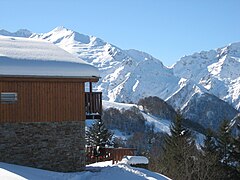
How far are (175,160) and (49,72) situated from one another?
19.0 m

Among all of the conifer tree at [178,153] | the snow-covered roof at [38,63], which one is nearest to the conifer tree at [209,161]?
the conifer tree at [178,153]

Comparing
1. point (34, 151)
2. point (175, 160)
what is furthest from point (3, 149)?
point (175, 160)

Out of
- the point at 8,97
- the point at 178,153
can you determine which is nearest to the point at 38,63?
the point at 8,97

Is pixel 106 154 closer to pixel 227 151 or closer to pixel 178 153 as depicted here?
pixel 178 153

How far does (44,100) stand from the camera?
60.3 ft

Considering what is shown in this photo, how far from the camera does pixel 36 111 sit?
716 inches

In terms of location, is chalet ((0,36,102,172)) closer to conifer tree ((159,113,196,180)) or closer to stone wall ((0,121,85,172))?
stone wall ((0,121,85,172))

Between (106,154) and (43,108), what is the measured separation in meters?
6.41

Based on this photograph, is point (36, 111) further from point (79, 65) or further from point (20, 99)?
point (79, 65)

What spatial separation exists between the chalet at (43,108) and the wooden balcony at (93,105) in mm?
258

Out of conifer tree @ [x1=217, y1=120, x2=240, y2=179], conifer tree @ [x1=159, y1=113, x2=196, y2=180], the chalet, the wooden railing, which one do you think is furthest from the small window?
conifer tree @ [x1=217, y1=120, x2=240, y2=179]

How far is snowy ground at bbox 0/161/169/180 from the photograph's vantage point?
49.1 feet

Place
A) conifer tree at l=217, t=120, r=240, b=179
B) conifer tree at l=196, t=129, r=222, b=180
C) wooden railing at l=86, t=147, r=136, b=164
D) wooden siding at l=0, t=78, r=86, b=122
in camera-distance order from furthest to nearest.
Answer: conifer tree at l=217, t=120, r=240, b=179
conifer tree at l=196, t=129, r=222, b=180
wooden railing at l=86, t=147, r=136, b=164
wooden siding at l=0, t=78, r=86, b=122

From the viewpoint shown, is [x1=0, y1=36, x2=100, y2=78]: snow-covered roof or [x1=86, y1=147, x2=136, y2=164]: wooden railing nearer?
[x1=0, y1=36, x2=100, y2=78]: snow-covered roof
